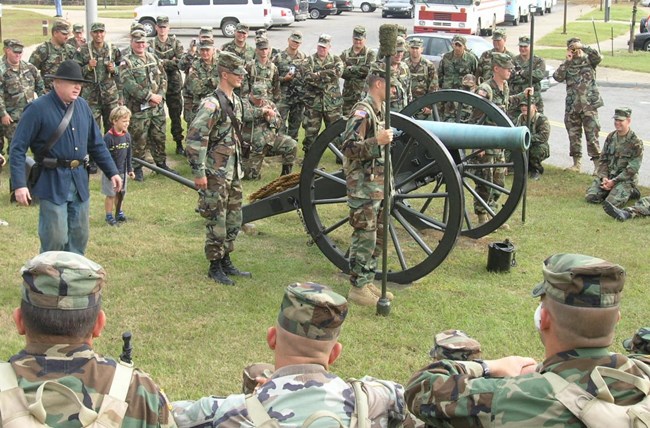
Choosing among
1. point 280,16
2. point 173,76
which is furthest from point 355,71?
point 280,16

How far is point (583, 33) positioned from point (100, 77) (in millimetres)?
27394

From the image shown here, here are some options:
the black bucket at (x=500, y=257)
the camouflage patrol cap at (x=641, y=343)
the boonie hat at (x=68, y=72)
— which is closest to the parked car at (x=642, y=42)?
the black bucket at (x=500, y=257)

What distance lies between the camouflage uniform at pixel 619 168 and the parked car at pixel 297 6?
25.7m

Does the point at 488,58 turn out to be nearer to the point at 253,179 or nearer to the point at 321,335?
the point at 253,179

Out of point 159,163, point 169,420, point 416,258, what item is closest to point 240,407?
point 169,420

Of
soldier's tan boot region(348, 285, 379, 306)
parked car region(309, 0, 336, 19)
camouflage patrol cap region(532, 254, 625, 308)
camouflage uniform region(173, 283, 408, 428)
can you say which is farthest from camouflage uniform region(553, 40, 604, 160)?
parked car region(309, 0, 336, 19)

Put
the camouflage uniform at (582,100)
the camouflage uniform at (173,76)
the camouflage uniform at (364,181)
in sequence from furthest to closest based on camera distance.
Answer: the camouflage uniform at (173,76)
the camouflage uniform at (582,100)
the camouflage uniform at (364,181)

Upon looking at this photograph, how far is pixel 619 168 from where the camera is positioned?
10945 mm

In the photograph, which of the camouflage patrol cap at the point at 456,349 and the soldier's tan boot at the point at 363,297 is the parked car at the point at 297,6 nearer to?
the soldier's tan boot at the point at 363,297

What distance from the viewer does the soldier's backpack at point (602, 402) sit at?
278 centimetres

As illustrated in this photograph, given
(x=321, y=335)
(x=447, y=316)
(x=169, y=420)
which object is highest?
(x=321, y=335)

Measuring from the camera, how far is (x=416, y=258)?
344 inches

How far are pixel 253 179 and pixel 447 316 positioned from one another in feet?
17.2

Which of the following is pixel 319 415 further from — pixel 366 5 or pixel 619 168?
pixel 366 5
